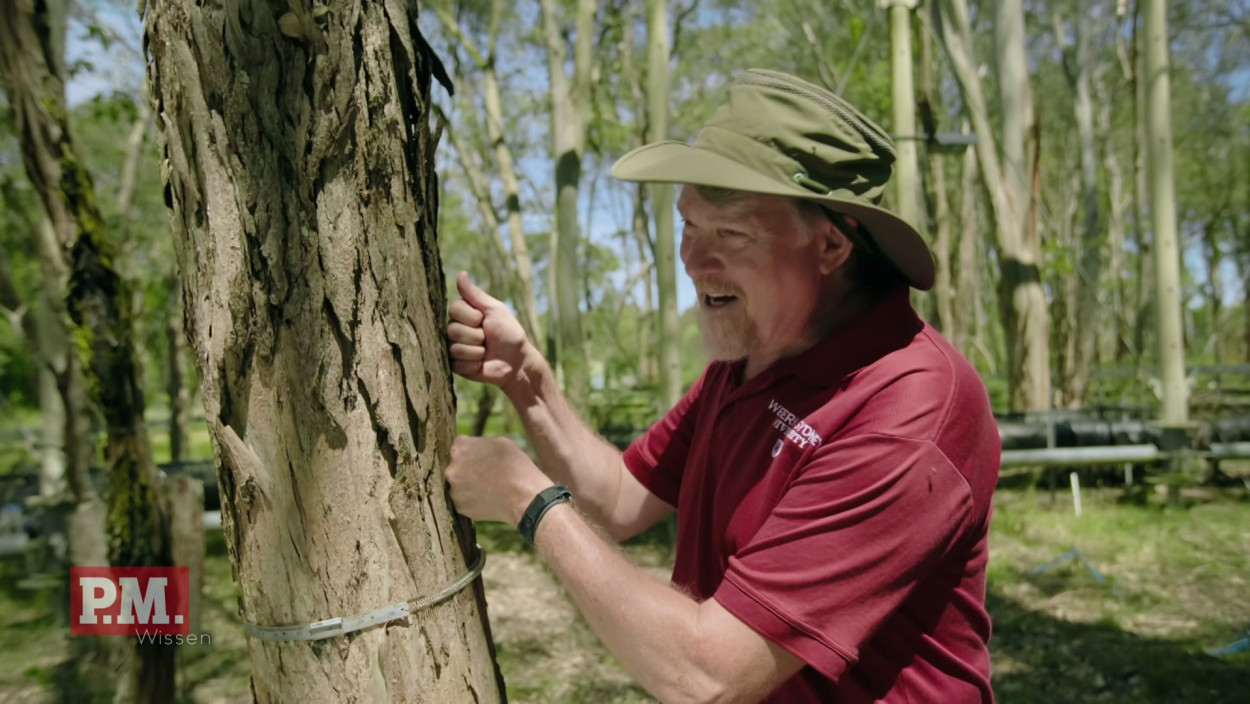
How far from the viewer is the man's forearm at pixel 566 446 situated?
2156 mm

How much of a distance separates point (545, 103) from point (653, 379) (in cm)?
751

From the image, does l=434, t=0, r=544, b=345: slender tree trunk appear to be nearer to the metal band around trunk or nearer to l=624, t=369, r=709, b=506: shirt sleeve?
l=624, t=369, r=709, b=506: shirt sleeve

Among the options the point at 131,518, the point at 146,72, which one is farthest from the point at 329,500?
the point at 131,518

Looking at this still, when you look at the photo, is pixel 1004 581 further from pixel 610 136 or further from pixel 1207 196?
pixel 1207 196

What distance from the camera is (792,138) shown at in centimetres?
164

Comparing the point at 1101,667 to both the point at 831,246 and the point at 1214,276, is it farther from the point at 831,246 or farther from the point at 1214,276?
the point at 1214,276

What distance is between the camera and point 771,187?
1605mm

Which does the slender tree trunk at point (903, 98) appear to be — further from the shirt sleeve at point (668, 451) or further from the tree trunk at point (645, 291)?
the tree trunk at point (645, 291)

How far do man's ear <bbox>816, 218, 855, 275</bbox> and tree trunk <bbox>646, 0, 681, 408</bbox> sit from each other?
15.1 ft

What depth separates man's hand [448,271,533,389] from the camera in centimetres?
182

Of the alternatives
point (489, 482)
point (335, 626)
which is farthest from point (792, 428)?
point (335, 626)

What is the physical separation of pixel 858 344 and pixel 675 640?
0.65m

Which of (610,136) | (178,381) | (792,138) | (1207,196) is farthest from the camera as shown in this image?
(1207,196)

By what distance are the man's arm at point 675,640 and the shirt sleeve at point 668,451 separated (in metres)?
0.79
